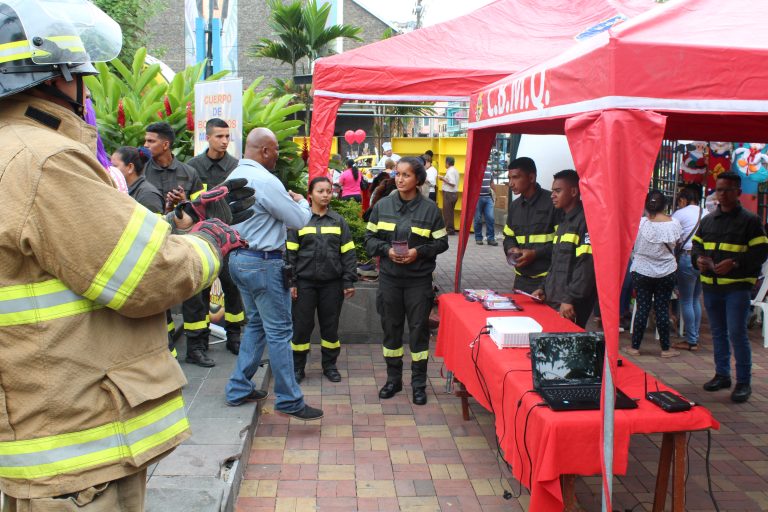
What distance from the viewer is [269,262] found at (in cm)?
472

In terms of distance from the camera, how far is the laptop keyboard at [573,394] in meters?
3.31

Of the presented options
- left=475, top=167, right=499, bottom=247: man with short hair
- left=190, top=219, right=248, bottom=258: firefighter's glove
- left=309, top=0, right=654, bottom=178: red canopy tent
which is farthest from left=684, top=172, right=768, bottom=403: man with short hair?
left=475, top=167, right=499, bottom=247: man with short hair

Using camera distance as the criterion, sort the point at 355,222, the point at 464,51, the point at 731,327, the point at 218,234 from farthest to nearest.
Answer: the point at 355,222
the point at 464,51
the point at 731,327
the point at 218,234

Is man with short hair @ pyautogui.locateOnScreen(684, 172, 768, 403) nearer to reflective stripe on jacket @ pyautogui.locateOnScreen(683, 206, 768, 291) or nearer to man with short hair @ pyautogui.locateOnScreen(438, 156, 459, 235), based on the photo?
reflective stripe on jacket @ pyautogui.locateOnScreen(683, 206, 768, 291)

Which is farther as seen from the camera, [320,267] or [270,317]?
[320,267]

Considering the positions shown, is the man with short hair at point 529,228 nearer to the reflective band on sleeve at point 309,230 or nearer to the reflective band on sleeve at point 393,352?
the reflective band on sleeve at point 393,352

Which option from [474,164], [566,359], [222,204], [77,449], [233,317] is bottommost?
[233,317]

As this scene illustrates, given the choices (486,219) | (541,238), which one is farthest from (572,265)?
(486,219)

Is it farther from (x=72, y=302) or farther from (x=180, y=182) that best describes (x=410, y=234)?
(x=72, y=302)

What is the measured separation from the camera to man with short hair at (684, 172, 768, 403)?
557 cm

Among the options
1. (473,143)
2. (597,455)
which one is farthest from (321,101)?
(597,455)

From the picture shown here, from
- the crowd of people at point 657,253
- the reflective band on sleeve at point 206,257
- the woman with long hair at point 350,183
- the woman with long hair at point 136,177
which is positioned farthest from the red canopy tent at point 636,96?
the woman with long hair at point 350,183

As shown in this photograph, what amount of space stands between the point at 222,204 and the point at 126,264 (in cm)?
73

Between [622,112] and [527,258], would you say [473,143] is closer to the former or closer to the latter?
[527,258]
